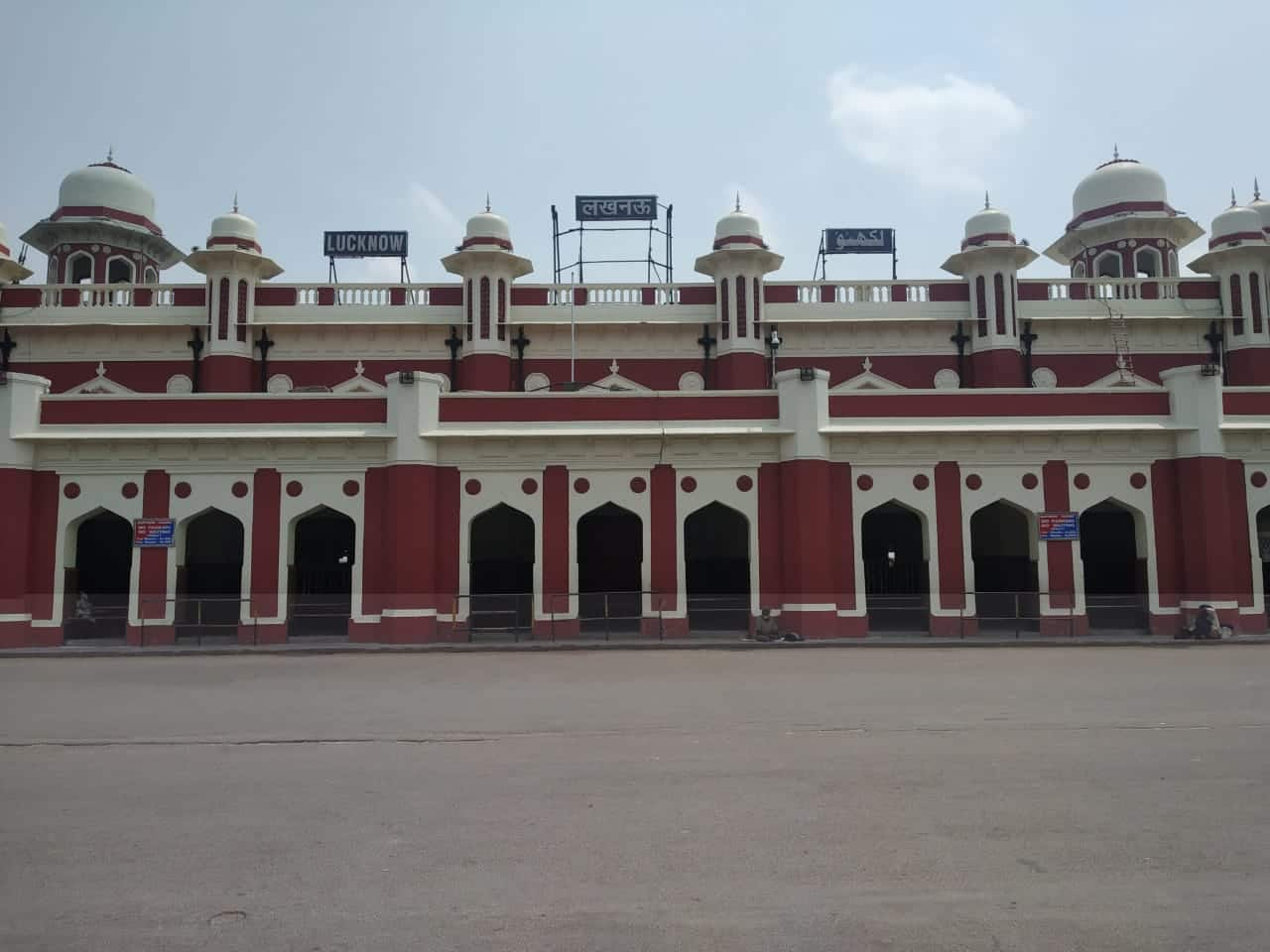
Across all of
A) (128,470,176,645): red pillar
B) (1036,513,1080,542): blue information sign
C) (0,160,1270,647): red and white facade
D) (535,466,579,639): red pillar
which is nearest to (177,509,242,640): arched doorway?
(0,160,1270,647): red and white facade

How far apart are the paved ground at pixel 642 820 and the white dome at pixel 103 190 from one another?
2739 centimetres

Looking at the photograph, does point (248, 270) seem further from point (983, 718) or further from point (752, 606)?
point (983, 718)

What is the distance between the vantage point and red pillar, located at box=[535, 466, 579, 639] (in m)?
23.5

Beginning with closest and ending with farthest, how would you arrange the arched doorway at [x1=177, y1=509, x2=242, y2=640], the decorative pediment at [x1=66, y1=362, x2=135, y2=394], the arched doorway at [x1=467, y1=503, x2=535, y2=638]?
the arched doorway at [x1=177, y1=509, x2=242, y2=640]
the arched doorway at [x1=467, y1=503, x2=535, y2=638]
the decorative pediment at [x1=66, y1=362, x2=135, y2=394]

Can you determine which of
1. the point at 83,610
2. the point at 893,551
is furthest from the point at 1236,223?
the point at 83,610

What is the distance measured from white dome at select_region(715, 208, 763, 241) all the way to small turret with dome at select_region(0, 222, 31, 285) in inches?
847

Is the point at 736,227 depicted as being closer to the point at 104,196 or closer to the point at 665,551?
the point at 665,551

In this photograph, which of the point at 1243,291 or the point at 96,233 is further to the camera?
the point at 96,233

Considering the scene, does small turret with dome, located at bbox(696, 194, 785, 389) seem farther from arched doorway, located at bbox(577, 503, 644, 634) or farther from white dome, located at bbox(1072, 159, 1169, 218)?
white dome, located at bbox(1072, 159, 1169, 218)

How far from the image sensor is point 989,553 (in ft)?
89.8

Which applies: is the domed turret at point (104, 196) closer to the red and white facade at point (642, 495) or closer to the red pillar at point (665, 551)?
the red and white facade at point (642, 495)

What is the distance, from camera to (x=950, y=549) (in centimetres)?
2395

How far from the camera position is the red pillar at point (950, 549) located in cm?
2350

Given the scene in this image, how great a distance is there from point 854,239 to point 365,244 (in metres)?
17.6
